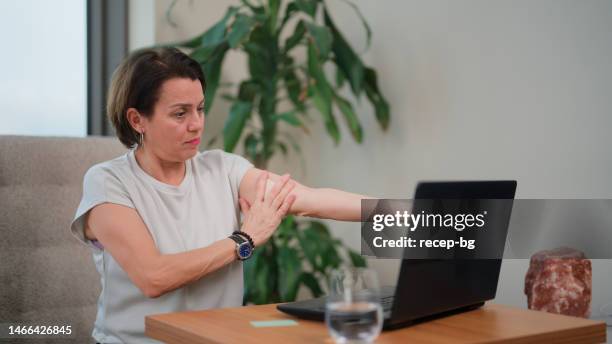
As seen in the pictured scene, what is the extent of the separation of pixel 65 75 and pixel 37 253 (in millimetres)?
1517

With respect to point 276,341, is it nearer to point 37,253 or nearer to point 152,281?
point 152,281

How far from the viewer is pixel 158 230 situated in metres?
1.78

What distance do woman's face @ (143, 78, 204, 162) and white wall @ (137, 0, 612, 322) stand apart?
1.37m

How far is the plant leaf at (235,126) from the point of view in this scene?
3.12m

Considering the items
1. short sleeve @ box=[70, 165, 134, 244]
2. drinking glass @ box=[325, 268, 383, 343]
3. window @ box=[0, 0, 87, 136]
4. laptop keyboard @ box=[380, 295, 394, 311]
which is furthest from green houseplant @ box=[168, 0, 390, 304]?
drinking glass @ box=[325, 268, 383, 343]

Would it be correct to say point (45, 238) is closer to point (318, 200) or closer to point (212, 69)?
point (318, 200)

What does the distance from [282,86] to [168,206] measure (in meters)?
1.63

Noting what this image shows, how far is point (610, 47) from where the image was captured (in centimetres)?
247

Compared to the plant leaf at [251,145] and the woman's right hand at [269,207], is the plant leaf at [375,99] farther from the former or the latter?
the woman's right hand at [269,207]

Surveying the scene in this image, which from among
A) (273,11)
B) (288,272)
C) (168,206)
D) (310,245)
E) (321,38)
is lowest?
(288,272)

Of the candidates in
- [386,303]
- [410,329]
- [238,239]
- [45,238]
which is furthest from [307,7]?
[410,329]

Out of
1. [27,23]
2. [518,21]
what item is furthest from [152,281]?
[27,23]

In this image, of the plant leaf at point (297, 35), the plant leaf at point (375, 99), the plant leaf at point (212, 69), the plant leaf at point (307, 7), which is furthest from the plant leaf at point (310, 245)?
the plant leaf at point (307, 7)

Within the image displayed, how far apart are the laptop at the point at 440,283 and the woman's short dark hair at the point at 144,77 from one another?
664 mm
